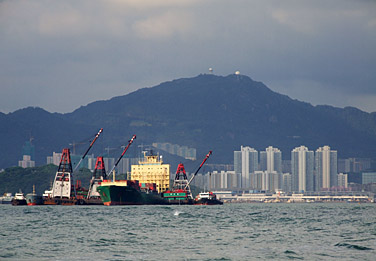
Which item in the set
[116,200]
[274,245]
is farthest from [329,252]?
[116,200]

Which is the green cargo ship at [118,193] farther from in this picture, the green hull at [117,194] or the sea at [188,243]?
the sea at [188,243]

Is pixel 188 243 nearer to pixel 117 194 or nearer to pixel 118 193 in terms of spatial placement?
pixel 117 194

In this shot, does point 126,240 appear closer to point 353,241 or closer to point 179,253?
point 179,253

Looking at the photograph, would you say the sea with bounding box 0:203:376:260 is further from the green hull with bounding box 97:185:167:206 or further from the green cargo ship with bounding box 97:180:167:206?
the green cargo ship with bounding box 97:180:167:206

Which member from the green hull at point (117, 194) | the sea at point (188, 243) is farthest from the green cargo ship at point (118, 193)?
the sea at point (188, 243)

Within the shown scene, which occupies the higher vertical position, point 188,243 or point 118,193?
point 118,193

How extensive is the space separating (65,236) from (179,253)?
18.4 m

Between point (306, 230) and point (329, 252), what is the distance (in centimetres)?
2221

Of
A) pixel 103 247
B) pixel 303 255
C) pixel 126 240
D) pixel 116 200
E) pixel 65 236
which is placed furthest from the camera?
pixel 116 200

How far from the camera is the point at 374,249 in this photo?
174 feet

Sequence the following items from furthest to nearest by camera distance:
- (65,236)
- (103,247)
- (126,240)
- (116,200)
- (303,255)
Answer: (116,200) < (65,236) < (126,240) < (103,247) < (303,255)

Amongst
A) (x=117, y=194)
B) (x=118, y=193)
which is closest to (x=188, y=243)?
(x=117, y=194)

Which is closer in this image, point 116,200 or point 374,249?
point 374,249

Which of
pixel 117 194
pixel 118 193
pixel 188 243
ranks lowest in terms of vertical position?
pixel 188 243
